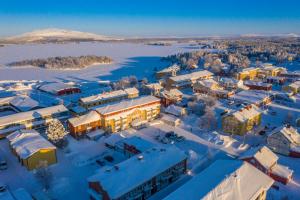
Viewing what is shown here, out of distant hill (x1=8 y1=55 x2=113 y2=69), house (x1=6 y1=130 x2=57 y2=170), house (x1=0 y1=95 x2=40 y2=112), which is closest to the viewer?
house (x1=6 y1=130 x2=57 y2=170)

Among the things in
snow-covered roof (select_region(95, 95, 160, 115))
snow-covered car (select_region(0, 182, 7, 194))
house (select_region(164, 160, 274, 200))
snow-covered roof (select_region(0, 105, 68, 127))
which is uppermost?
snow-covered roof (select_region(95, 95, 160, 115))

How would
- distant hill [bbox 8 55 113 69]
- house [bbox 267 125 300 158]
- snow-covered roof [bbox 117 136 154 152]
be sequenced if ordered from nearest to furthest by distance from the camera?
snow-covered roof [bbox 117 136 154 152]
house [bbox 267 125 300 158]
distant hill [bbox 8 55 113 69]

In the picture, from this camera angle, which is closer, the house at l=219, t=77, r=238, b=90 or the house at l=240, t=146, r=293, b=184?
the house at l=240, t=146, r=293, b=184

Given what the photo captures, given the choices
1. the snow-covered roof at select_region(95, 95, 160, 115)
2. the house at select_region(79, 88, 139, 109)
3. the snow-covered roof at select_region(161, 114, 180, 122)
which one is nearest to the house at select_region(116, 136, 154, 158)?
the snow-covered roof at select_region(95, 95, 160, 115)

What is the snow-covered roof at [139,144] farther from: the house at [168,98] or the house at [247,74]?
the house at [247,74]

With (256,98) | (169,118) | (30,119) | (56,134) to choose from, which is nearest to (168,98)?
(169,118)

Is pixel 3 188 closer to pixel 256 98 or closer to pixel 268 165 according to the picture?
pixel 268 165

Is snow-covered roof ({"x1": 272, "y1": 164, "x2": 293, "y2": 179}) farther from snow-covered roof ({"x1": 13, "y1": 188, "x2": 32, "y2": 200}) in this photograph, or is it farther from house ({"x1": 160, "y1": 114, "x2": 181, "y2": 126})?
snow-covered roof ({"x1": 13, "y1": 188, "x2": 32, "y2": 200})
